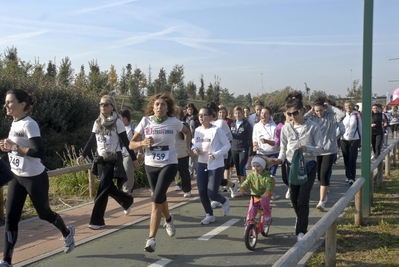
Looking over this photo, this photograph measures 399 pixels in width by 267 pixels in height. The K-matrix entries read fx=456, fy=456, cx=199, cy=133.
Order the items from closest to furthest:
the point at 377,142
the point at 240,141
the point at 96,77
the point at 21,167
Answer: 1. the point at 21,167
2. the point at 240,141
3. the point at 377,142
4. the point at 96,77

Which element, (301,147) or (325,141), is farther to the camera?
(325,141)

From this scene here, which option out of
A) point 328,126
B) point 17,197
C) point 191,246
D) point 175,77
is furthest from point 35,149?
point 175,77

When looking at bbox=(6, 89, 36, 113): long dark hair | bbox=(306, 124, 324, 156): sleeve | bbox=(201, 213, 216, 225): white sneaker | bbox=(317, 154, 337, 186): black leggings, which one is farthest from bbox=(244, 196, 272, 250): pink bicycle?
bbox=(6, 89, 36, 113): long dark hair

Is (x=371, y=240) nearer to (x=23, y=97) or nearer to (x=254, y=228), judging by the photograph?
(x=254, y=228)

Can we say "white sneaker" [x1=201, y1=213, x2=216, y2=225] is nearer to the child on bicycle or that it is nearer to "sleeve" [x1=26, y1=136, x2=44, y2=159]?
the child on bicycle

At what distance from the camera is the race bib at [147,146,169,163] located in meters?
5.88

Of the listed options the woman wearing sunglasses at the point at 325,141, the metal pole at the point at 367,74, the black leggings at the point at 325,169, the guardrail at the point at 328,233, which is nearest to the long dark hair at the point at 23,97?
the guardrail at the point at 328,233

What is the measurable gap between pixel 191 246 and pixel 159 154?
1330 mm

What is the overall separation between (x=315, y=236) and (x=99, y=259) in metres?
2.88

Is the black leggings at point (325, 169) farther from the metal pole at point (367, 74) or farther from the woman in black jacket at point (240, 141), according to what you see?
the woman in black jacket at point (240, 141)

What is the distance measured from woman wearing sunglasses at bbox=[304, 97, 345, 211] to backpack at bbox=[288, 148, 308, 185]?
2.02 m

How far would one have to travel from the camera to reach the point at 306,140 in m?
6.32

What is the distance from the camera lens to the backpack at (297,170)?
593 cm

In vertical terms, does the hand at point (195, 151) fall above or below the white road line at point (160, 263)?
above
